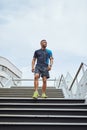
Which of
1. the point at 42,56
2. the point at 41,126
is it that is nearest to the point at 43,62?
the point at 42,56

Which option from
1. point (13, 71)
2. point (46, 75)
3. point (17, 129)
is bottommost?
point (17, 129)

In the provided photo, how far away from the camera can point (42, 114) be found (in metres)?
6.51

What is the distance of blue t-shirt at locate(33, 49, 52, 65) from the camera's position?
8.21m

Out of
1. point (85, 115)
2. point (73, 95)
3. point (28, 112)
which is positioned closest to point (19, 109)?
point (28, 112)

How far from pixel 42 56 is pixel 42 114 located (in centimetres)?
208

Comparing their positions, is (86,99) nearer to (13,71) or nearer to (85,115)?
(85,115)

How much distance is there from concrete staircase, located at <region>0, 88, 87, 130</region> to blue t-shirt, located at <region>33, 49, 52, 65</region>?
1.14 meters

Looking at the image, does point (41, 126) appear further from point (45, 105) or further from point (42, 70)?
point (42, 70)

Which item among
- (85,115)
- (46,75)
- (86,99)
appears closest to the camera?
(85,115)

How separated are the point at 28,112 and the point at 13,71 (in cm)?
6466

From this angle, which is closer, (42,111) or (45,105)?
(42,111)

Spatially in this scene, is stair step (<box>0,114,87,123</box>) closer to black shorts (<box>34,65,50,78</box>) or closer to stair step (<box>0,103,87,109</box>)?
stair step (<box>0,103,87,109</box>)

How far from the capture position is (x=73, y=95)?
31.3ft

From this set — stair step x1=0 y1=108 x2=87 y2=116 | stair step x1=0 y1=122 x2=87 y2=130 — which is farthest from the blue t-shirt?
stair step x1=0 y1=122 x2=87 y2=130
